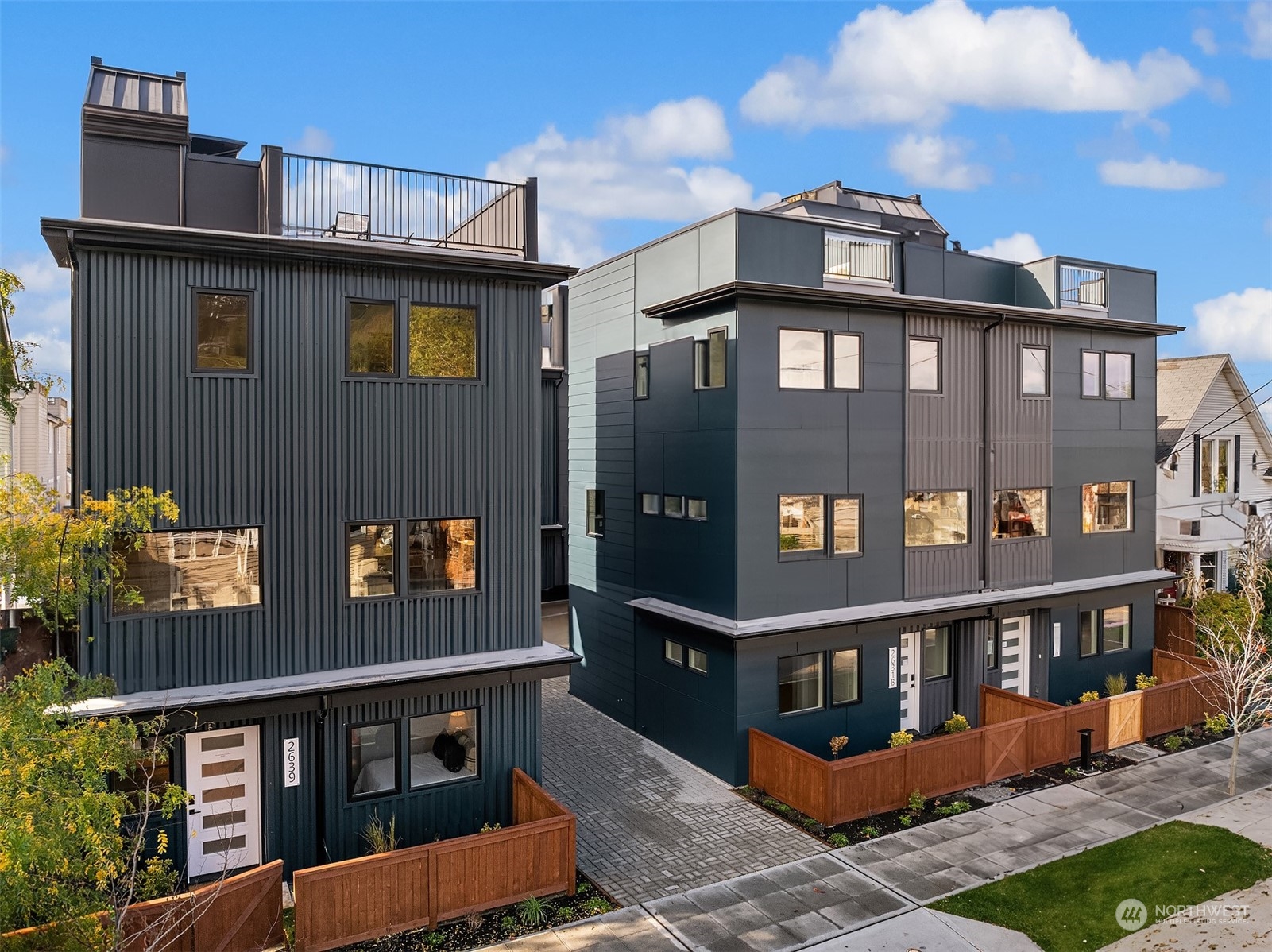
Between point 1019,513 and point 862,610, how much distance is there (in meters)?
5.58

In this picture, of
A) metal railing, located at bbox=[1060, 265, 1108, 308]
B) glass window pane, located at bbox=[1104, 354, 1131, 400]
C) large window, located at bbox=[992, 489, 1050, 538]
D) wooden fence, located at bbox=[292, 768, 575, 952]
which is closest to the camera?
wooden fence, located at bbox=[292, 768, 575, 952]

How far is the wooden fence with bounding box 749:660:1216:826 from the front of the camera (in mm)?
14547

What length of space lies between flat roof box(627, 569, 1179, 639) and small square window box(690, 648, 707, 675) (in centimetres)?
79

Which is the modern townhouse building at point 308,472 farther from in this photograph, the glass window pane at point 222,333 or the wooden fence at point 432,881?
the wooden fence at point 432,881

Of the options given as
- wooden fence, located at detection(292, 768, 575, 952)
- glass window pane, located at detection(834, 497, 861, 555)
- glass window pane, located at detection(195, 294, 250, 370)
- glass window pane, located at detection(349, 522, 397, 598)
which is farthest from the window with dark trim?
glass window pane, located at detection(834, 497, 861, 555)

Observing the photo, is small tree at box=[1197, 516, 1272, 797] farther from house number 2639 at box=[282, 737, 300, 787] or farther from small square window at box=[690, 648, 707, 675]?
house number 2639 at box=[282, 737, 300, 787]

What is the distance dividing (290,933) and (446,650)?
13.8 ft

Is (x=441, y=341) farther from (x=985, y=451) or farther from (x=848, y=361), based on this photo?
(x=985, y=451)

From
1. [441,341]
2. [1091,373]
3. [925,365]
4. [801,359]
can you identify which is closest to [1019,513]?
[1091,373]

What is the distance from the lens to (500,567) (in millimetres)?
13742

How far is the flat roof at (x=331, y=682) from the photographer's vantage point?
11047 millimetres

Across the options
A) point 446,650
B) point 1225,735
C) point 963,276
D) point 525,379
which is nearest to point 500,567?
point 446,650

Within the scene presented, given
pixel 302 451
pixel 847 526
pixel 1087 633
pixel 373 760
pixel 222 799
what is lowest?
pixel 222 799

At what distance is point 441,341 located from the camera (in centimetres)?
1328
